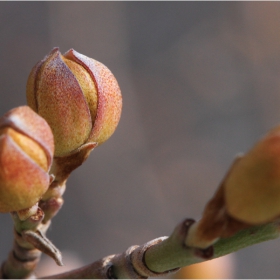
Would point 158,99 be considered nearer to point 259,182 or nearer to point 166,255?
point 166,255

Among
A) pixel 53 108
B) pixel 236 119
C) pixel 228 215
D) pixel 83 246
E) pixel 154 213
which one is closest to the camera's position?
pixel 228 215

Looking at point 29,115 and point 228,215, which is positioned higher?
point 29,115

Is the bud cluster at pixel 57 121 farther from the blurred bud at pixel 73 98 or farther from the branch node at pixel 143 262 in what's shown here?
the branch node at pixel 143 262

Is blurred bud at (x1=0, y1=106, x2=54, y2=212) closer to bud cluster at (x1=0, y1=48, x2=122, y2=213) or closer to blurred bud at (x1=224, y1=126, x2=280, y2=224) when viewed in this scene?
bud cluster at (x1=0, y1=48, x2=122, y2=213)

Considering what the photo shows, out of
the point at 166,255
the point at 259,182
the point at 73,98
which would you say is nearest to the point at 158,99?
the point at 73,98

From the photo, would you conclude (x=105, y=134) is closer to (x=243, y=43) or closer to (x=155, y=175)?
(x=155, y=175)

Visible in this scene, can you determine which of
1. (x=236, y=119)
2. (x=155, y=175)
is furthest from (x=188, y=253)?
(x=236, y=119)
